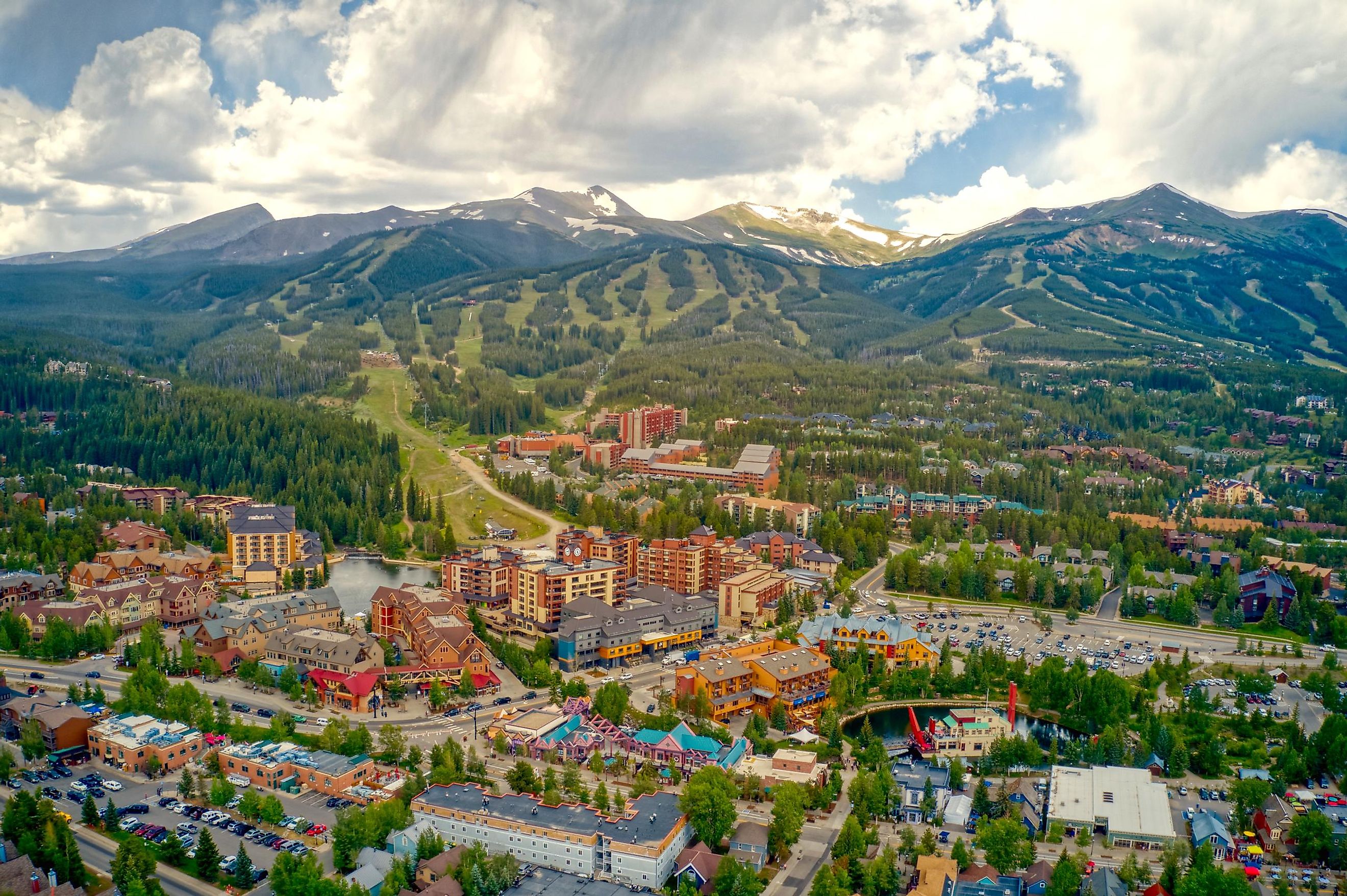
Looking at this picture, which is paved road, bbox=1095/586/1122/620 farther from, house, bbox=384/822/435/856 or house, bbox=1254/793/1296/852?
house, bbox=384/822/435/856

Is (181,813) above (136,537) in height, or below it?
below

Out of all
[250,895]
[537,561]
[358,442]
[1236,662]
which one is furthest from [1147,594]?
[358,442]

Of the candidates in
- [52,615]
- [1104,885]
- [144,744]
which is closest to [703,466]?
[52,615]

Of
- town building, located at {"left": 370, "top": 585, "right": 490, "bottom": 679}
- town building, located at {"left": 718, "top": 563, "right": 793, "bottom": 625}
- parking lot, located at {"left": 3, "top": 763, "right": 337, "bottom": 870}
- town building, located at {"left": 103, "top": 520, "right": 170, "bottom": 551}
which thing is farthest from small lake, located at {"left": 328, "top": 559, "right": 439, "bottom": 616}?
parking lot, located at {"left": 3, "top": 763, "right": 337, "bottom": 870}

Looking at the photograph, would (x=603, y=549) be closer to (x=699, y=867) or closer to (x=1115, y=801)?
(x=699, y=867)

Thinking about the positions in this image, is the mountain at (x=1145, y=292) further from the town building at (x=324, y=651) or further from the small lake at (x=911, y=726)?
the town building at (x=324, y=651)

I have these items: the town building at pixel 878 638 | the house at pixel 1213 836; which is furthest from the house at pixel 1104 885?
the town building at pixel 878 638

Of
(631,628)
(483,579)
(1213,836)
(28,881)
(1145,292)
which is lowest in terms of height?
(1213,836)
